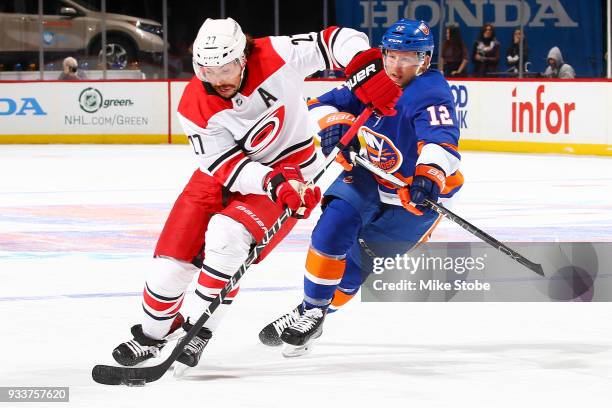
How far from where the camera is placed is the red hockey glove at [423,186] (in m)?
4.16

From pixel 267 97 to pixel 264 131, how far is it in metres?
0.11

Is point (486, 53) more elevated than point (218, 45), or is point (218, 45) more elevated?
point (218, 45)

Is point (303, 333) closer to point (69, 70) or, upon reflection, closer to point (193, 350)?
point (193, 350)

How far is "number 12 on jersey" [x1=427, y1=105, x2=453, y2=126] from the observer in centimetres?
436

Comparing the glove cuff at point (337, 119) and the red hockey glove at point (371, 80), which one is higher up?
the red hockey glove at point (371, 80)

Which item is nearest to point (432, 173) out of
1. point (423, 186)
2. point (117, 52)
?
point (423, 186)

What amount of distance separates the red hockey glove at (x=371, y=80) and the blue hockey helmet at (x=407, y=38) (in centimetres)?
28

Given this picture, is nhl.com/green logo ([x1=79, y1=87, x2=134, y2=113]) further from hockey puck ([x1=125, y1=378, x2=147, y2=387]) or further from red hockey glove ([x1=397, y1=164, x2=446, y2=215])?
hockey puck ([x1=125, y1=378, x2=147, y2=387])

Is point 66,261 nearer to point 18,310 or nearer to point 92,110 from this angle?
point 18,310

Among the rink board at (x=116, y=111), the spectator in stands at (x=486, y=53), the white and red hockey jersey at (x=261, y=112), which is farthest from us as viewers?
the spectator in stands at (x=486, y=53)

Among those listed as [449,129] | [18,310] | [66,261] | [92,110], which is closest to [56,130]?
[92,110]

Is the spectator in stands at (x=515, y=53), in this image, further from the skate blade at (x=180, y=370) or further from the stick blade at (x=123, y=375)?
the stick blade at (x=123, y=375)

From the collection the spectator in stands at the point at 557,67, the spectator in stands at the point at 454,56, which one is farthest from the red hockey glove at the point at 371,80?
the spectator in stands at the point at 454,56

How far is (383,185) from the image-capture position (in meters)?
4.51
